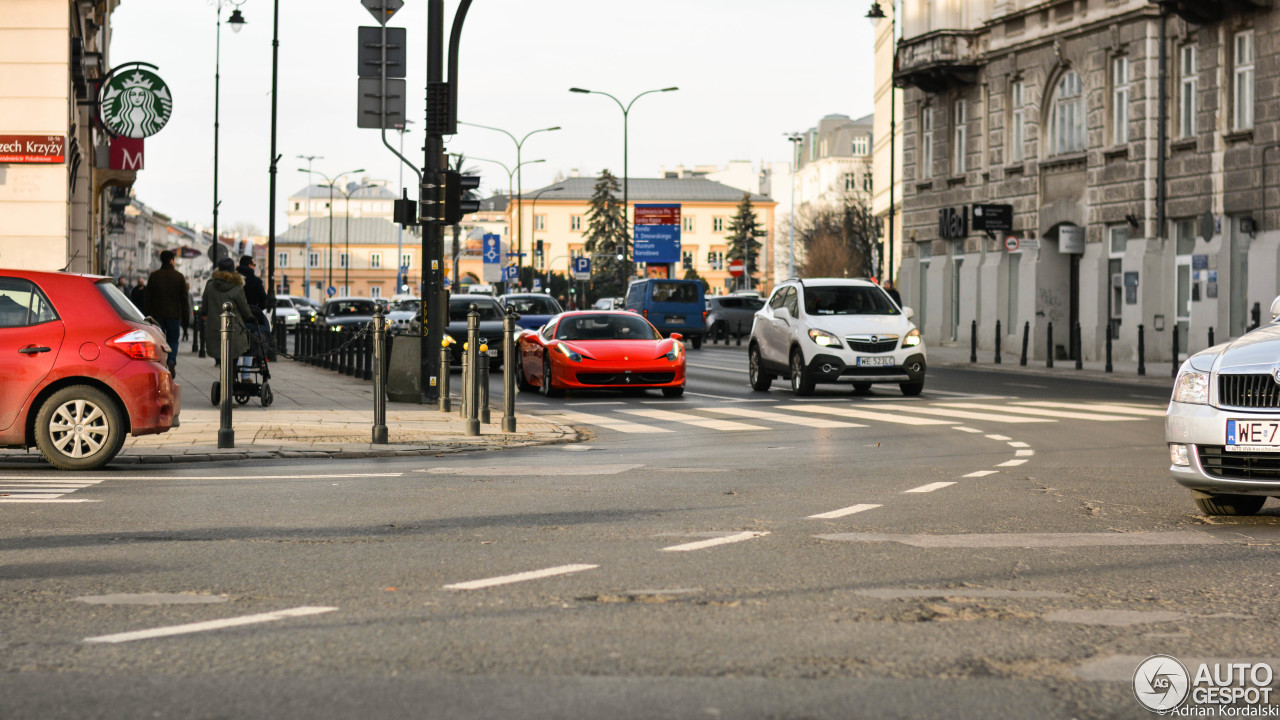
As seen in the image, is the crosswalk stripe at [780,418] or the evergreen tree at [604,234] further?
the evergreen tree at [604,234]

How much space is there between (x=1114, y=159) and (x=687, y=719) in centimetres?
3538

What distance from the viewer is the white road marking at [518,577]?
264 inches

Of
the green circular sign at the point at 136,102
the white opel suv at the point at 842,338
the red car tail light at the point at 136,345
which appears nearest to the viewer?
the red car tail light at the point at 136,345

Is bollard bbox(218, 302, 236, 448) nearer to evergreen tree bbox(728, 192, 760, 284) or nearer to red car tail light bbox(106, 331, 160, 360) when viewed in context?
red car tail light bbox(106, 331, 160, 360)

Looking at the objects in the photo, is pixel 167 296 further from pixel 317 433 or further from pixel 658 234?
pixel 658 234

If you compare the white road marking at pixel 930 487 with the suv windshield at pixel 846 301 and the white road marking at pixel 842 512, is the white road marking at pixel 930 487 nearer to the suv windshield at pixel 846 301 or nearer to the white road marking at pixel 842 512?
the white road marking at pixel 842 512

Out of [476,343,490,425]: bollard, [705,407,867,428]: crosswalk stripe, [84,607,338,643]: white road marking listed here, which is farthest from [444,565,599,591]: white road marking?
[705,407,867,428]: crosswalk stripe

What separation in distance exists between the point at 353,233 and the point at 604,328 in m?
153

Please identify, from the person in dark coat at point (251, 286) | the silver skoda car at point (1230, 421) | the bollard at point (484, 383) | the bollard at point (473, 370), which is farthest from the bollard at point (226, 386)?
the person in dark coat at point (251, 286)

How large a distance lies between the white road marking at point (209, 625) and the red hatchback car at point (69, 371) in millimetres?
6395

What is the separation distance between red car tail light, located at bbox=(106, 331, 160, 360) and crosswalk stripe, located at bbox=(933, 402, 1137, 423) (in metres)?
10.5

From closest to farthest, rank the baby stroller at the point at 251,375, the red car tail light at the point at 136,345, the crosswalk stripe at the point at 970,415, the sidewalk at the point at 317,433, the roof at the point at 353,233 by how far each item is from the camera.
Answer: the red car tail light at the point at 136,345
the sidewalk at the point at 317,433
the crosswalk stripe at the point at 970,415
the baby stroller at the point at 251,375
the roof at the point at 353,233

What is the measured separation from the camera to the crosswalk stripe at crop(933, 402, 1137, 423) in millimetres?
18500

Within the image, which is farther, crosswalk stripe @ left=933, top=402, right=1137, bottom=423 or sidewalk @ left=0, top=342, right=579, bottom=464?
crosswalk stripe @ left=933, top=402, right=1137, bottom=423
